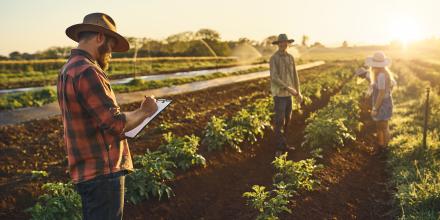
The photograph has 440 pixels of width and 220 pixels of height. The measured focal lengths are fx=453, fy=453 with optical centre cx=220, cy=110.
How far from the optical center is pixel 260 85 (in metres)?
20.3

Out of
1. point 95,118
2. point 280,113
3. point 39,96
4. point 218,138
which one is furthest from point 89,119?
point 39,96

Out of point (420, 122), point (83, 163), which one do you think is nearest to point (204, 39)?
point (420, 122)

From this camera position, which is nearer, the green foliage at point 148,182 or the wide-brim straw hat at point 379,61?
the green foliage at point 148,182

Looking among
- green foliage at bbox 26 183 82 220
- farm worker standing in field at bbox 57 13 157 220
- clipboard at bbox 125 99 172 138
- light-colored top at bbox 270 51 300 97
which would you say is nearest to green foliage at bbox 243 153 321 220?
light-colored top at bbox 270 51 300 97

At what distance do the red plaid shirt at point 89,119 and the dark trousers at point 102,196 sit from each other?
0.04 metres

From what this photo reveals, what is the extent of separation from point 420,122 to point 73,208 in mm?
8667

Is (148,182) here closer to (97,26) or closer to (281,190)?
(281,190)

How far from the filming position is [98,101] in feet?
8.46

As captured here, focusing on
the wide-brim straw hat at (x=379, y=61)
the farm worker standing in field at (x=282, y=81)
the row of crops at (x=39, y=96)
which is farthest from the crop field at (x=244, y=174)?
the row of crops at (x=39, y=96)

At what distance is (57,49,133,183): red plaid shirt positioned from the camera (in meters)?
2.58

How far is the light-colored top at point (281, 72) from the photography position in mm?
7242

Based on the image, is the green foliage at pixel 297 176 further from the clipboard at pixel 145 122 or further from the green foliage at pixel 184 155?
the clipboard at pixel 145 122

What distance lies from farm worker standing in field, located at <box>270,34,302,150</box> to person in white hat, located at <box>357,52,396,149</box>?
1.38 meters

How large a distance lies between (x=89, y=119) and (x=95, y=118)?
0.36ft
